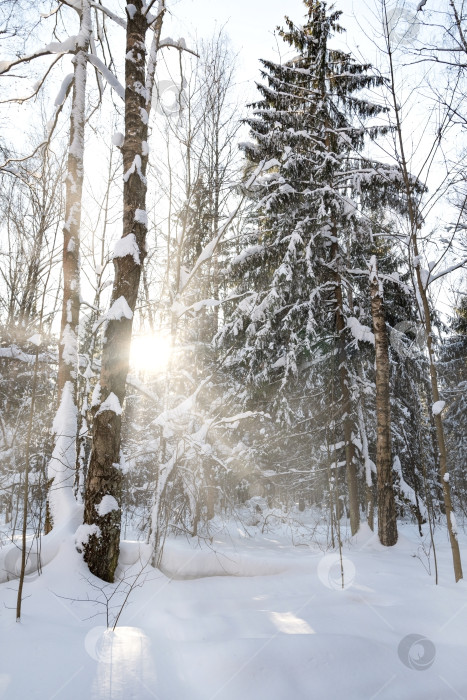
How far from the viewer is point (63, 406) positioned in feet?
16.5

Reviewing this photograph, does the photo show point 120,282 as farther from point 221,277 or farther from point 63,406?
point 221,277

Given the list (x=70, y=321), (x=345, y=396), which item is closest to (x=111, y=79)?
(x=70, y=321)

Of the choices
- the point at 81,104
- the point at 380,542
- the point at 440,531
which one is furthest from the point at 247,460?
the point at 440,531

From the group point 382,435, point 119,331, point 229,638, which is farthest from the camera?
point 382,435

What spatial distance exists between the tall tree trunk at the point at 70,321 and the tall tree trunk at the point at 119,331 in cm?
66

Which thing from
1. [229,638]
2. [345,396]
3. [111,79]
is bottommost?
[229,638]

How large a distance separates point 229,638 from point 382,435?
6444 mm

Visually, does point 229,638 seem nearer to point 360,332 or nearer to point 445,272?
point 445,272

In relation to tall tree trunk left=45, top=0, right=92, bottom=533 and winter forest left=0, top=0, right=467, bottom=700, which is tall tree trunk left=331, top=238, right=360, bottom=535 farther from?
tall tree trunk left=45, top=0, right=92, bottom=533

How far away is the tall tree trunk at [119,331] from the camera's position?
158 inches

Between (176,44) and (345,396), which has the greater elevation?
(176,44)

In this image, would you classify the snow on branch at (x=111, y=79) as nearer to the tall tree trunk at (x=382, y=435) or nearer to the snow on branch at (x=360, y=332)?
the tall tree trunk at (x=382, y=435)

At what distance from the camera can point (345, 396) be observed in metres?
9.21

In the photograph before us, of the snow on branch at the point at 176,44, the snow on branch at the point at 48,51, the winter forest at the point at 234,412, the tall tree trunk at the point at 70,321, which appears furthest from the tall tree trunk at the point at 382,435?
the snow on branch at the point at 48,51
